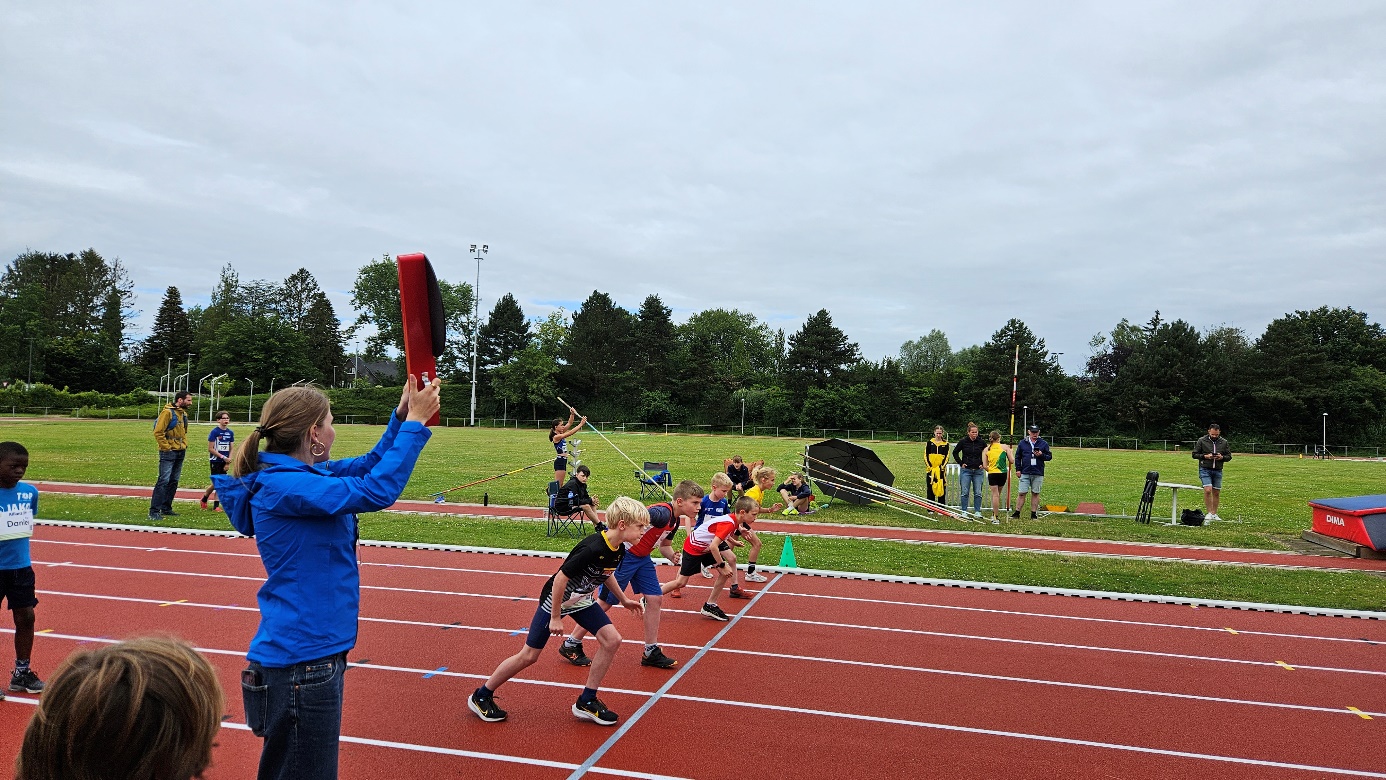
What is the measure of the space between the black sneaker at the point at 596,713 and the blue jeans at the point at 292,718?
281 centimetres

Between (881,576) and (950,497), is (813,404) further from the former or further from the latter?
(881,576)

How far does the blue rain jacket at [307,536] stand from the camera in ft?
9.23

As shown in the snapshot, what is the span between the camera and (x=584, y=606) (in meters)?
5.71

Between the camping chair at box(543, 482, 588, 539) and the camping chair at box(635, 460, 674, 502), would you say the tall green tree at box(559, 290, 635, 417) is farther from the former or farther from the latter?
the camping chair at box(543, 482, 588, 539)

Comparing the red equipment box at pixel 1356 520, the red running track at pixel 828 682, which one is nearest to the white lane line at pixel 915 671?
the red running track at pixel 828 682

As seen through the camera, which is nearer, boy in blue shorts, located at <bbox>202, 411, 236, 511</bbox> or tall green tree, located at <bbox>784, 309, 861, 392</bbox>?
boy in blue shorts, located at <bbox>202, 411, 236, 511</bbox>

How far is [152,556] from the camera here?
10719mm

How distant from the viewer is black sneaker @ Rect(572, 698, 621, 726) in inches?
215

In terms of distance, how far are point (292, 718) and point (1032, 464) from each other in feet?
51.1

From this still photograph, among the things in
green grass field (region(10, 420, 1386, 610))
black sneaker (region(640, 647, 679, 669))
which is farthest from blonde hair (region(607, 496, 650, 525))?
green grass field (region(10, 420, 1386, 610))

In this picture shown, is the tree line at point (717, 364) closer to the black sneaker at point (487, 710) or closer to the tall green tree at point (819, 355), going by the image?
the tall green tree at point (819, 355)

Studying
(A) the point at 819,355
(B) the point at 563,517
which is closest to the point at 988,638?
(B) the point at 563,517

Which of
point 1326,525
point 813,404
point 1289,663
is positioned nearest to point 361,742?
point 1289,663

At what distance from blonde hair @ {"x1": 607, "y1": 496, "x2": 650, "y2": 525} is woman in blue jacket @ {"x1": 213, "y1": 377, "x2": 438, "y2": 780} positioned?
8.35ft
